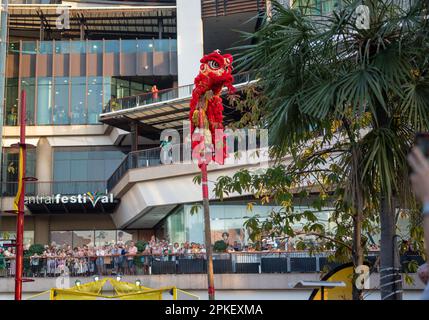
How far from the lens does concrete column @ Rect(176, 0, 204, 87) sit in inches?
1550

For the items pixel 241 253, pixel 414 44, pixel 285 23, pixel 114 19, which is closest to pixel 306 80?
pixel 285 23

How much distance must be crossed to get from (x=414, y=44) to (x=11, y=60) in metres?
38.8

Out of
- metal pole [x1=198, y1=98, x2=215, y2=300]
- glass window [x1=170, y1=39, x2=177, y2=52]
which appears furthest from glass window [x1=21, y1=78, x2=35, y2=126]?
metal pole [x1=198, y1=98, x2=215, y2=300]

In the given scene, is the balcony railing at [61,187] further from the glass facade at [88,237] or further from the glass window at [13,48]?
the glass window at [13,48]

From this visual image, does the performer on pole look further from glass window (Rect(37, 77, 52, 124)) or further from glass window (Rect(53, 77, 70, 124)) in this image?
glass window (Rect(37, 77, 52, 124))

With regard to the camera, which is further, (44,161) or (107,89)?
(44,161)

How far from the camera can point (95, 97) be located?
42125 millimetres

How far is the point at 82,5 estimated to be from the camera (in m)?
43.7

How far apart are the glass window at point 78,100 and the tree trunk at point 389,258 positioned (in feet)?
119

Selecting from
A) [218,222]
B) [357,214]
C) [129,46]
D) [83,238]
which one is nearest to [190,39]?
[129,46]

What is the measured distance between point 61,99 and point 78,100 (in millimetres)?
1163

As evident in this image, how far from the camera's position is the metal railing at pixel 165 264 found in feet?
71.8

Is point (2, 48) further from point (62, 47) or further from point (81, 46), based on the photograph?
point (81, 46)

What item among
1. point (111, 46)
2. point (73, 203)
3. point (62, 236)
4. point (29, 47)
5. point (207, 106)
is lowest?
point (62, 236)
